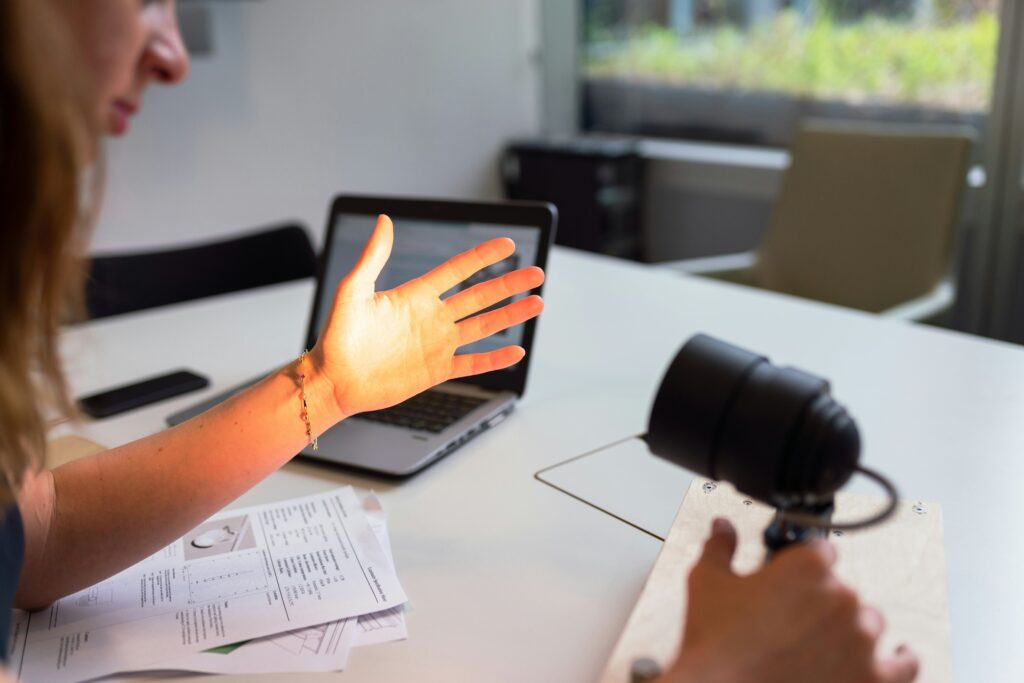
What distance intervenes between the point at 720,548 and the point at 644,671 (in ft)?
0.36

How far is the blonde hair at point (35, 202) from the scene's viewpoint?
45cm

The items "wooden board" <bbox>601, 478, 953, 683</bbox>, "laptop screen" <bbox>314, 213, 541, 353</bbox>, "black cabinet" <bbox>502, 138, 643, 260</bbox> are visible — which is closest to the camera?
"wooden board" <bbox>601, 478, 953, 683</bbox>

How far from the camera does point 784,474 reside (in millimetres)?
622

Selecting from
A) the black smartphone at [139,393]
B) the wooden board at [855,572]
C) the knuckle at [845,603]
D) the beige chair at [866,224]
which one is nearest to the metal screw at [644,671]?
the wooden board at [855,572]

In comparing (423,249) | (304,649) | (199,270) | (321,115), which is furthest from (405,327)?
(321,115)

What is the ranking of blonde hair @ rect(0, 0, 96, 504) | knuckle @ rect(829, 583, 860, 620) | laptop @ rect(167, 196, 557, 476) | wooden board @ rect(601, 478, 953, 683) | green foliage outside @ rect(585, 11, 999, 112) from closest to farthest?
blonde hair @ rect(0, 0, 96, 504) → knuckle @ rect(829, 583, 860, 620) → wooden board @ rect(601, 478, 953, 683) → laptop @ rect(167, 196, 557, 476) → green foliage outside @ rect(585, 11, 999, 112)

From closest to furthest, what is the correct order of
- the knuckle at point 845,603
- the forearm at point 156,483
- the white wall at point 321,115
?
the knuckle at point 845,603, the forearm at point 156,483, the white wall at point 321,115

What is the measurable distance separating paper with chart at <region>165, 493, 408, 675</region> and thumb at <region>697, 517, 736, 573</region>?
0.29 meters

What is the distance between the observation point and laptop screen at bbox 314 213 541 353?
4.13ft

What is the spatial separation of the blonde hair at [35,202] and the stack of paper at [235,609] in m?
0.28

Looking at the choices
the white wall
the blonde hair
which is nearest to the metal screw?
the blonde hair

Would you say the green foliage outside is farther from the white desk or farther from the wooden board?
the wooden board

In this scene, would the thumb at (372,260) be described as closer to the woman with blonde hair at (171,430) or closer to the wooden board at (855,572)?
the woman with blonde hair at (171,430)

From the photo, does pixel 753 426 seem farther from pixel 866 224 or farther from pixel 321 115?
pixel 321 115
